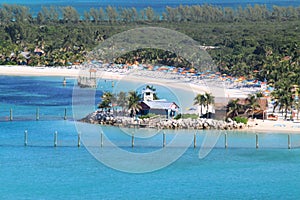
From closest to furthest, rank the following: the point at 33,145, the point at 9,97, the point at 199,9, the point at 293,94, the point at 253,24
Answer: the point at 33,145
the point at 293,94
the point at 9,97
the point at 253,24
the point at 199,9

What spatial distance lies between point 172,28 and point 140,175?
77.2 metres

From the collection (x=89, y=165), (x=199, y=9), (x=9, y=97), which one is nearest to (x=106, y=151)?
(x=89, y=165)

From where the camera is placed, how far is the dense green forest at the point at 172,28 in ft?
310

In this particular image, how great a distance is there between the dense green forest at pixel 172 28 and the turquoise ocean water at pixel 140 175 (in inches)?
1110

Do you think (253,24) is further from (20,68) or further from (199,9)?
(20,68)

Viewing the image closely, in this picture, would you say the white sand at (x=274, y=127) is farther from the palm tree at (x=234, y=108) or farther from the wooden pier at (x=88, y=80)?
the wooden pier at (x=88, y=80)

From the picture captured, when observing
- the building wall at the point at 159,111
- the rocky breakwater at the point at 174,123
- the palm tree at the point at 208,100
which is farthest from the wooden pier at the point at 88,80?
the rocky breakwater at the point at 174,123

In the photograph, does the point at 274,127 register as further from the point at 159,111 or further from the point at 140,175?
the point at 140,175

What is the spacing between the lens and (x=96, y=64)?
96.9 m

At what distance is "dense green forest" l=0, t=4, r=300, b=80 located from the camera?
94.4 meters

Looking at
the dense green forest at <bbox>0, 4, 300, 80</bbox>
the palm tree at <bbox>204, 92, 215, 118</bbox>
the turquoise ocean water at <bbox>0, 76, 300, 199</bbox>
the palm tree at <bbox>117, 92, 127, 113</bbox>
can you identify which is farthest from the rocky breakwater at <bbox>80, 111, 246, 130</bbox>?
the dense green forest at <bbox>0, 4, 300, 80</bbox>

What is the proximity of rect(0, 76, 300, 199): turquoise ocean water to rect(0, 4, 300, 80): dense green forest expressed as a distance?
2819cm

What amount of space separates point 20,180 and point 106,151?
7942mm

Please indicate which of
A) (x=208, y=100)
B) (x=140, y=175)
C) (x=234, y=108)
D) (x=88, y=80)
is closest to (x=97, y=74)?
(x=88, y=80)
